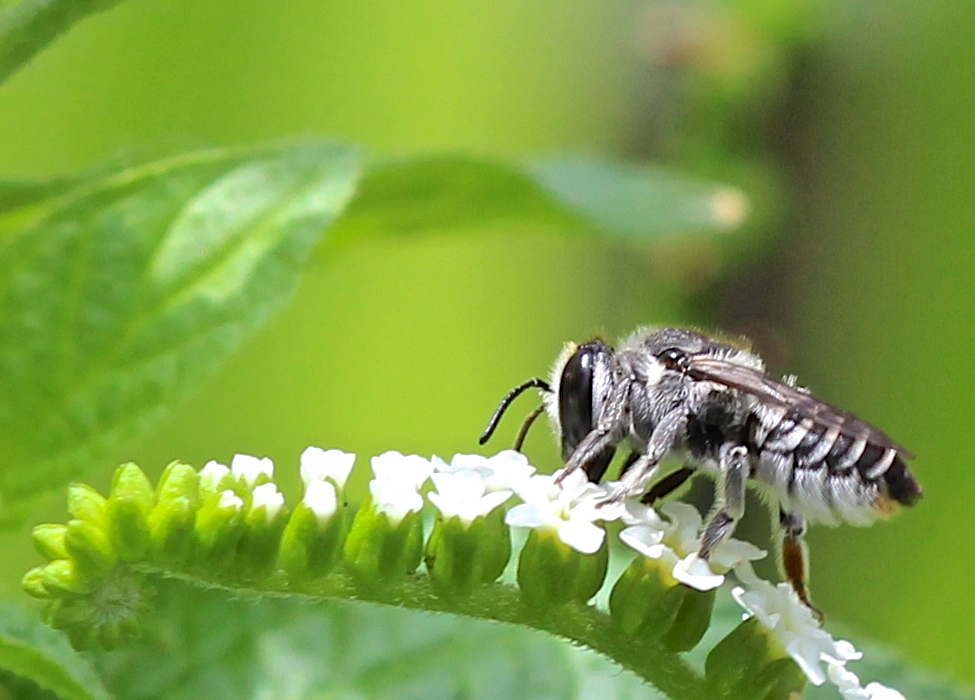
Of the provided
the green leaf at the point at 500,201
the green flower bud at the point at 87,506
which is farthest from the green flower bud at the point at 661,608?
the green leaf at the point at 500,201

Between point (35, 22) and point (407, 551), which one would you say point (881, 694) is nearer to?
point (407, 551)

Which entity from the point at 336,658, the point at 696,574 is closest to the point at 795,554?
the point at 696,574

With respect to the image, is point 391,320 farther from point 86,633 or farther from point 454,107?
point 86,633

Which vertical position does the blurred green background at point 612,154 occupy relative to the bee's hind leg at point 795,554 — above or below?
above

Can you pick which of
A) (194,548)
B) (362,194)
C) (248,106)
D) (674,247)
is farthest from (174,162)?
(248,106)

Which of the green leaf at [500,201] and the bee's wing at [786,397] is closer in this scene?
the bee's wing at [786,397]

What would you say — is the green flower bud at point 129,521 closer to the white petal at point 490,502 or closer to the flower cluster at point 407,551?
the flower cluster at point 407,551

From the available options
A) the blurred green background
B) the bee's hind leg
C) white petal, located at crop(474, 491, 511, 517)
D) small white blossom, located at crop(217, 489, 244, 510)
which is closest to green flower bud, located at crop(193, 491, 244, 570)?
small white blossom, located at crop(217, 489, 244, 510)
